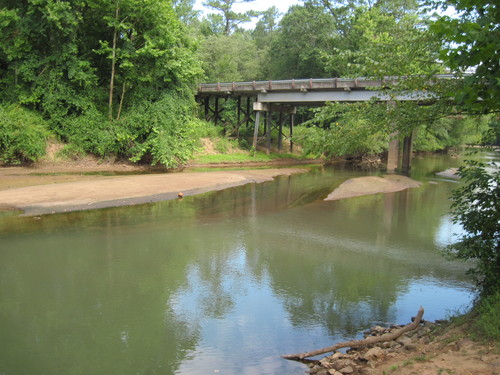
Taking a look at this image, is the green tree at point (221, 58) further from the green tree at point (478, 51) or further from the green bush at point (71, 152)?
the green tree at point (478, 51)

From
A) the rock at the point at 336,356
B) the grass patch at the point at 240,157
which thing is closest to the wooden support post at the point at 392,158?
the grass patch at the point at 240,157

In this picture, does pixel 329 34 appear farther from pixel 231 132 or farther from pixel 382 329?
pixel 382 329

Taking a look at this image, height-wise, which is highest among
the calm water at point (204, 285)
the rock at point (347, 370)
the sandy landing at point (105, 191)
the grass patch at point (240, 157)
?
the grass patch at point (240, 157)

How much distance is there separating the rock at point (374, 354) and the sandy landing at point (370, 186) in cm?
1460

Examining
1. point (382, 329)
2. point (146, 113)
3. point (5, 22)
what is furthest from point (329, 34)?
point (382, 329)

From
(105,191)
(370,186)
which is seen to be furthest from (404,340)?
(370,186)

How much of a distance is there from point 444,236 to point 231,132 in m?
26.1

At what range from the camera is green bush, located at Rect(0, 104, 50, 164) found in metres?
22.1

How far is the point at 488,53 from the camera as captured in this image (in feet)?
13.2

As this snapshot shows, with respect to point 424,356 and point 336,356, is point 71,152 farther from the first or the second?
point 424,356

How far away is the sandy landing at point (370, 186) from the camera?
21.8m

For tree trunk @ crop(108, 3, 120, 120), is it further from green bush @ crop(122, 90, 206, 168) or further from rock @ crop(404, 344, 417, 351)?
rock @ crop(404, 344, 417, 351)

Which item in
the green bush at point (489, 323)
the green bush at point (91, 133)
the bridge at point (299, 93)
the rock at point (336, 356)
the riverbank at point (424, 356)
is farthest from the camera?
the bridge at point (299, 93)

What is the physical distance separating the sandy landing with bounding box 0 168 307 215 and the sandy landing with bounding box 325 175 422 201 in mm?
5503
